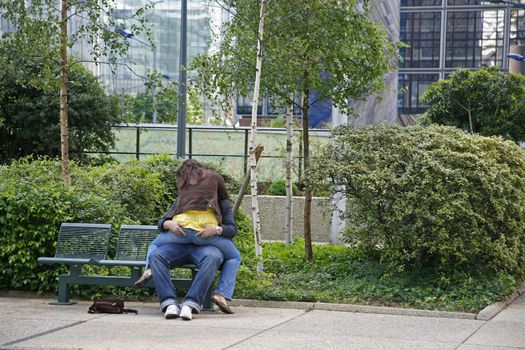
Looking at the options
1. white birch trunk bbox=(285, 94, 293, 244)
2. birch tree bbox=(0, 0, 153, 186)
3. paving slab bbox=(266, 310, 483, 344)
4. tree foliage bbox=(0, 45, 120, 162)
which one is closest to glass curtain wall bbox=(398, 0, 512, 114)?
tree foliage bbox=(0, 45, 120, 162)

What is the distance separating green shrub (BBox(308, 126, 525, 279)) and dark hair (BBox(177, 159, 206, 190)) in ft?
7.06

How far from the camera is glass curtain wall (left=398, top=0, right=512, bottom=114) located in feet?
293

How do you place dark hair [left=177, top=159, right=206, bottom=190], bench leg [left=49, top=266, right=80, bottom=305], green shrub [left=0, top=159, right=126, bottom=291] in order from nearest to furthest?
1. dark hair [left=177, top=159, right=206, bottom=190]
2. bench leg [left=49, top=266, right=80, bottom=305]
3. green shrub [left=0, top=159, right=126, bottom=291]

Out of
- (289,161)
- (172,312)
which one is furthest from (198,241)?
(289,161)

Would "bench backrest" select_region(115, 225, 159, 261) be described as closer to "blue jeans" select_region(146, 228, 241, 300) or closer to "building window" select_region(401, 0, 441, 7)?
"blue jeans" select_region(146, 228, 241, 300)

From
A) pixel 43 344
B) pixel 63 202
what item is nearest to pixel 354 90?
pixel 63 202

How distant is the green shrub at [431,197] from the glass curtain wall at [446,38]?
78771 millimetres

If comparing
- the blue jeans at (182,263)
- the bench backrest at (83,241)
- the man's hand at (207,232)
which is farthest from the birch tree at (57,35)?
the man's hand at (207,232)

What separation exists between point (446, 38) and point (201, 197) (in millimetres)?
84451

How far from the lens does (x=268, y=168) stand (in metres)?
24.2

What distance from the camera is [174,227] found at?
9.32 metres

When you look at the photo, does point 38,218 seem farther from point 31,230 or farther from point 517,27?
point 517,27

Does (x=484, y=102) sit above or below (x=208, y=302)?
above

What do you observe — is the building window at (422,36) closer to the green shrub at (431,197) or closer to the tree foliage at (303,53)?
the tree foliage at (303,53)
